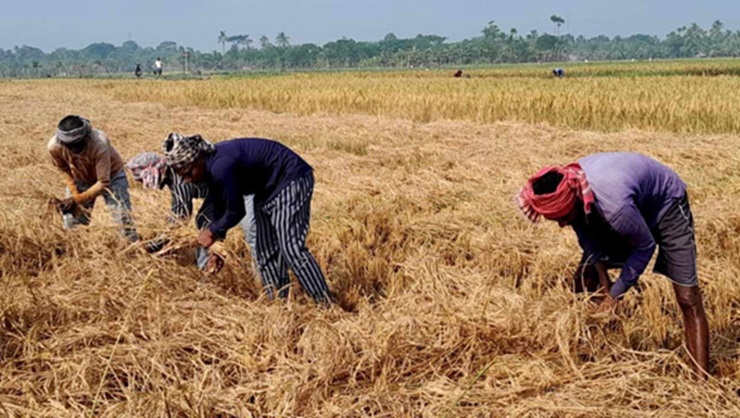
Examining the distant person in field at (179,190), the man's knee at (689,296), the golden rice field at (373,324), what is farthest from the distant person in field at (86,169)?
the man's knee at (689,296)

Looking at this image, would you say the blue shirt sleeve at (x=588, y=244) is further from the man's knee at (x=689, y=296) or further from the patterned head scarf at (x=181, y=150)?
the patterned head scarf at (x=181, y=150)

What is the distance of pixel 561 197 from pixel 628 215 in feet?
0.94

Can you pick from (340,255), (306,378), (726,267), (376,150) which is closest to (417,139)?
(376,150)

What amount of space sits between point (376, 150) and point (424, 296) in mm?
6285

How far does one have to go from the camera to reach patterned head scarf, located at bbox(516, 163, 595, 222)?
2.78 metres

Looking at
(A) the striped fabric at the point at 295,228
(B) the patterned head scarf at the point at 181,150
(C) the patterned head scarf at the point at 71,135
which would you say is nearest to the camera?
(B) the patterned head scarf at the point at 181,150

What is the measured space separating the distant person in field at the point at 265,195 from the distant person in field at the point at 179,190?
0.15 metres

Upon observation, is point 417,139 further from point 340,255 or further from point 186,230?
point 186,230

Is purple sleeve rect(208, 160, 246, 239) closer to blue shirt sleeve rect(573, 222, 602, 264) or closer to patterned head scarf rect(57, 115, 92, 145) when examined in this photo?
patterned head scarf rect(57, 115, 92, 145)

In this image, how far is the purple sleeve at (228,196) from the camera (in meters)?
3.53

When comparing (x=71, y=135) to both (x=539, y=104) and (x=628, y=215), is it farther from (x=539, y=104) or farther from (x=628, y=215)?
(x=539, y=104)

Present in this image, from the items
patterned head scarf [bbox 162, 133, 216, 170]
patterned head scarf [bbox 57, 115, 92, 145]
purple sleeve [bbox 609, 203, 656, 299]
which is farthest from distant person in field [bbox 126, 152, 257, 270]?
purple sleeve [bbox 609, 203, 656, 299]

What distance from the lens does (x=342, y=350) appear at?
3.04 metres

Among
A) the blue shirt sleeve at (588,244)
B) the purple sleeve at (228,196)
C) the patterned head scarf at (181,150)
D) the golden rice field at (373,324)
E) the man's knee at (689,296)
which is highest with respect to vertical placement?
the patterned head scarf at (181,150)
